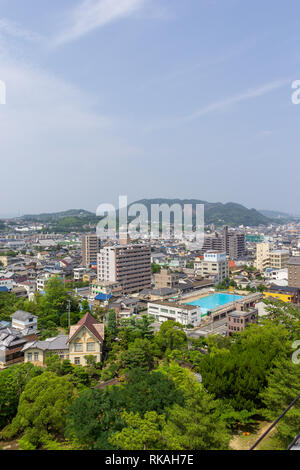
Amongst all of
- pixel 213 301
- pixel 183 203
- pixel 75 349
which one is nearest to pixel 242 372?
pixel 75 349

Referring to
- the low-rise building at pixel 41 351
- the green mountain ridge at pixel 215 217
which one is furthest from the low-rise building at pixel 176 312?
the green mountain ridge at pixel 215 217

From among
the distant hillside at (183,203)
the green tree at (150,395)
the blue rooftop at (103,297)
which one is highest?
the distant hillside at (183,203)

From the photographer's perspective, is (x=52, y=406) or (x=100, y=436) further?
(x=52, y=406)

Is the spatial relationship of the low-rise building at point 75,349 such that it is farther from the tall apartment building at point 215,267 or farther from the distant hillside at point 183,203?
the distant hillside at point 183,203

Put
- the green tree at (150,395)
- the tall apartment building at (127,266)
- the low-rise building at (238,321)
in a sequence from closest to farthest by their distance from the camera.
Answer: the green tree at (150,395), the low-rise building at (238,321), the tall apartment building at (127,266)

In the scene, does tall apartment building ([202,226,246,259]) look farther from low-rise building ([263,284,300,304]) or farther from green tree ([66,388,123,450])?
green tree ([66,388,123,450])

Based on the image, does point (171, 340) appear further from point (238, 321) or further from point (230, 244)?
point (230, 244)
